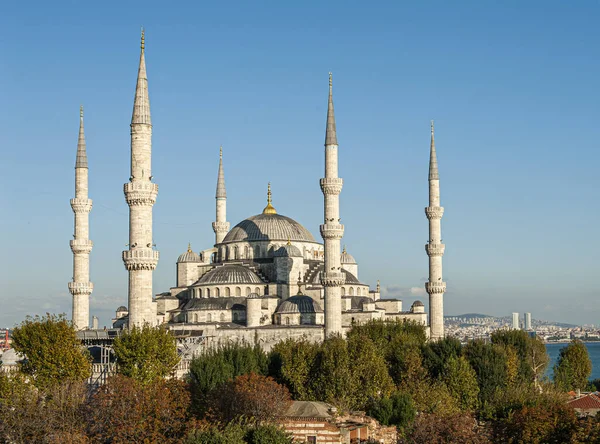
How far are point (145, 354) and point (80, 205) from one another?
15.7 metres

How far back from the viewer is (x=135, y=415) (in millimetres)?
25016

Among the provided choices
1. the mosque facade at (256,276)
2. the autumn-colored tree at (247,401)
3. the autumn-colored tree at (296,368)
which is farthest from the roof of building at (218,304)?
the autumn-colored tree at (247,401)

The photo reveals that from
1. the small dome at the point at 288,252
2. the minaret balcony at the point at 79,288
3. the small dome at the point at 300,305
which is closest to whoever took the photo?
the minaret balcony at the point at 79,288

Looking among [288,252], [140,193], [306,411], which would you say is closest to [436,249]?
[288,252]

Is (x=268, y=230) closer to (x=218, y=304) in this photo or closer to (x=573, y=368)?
(x=218, y=304)

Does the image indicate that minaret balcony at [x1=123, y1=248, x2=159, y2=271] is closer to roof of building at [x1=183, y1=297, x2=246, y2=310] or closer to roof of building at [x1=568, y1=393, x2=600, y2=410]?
roof of building at [x1=183, y1=297, x2=246, y2=310]

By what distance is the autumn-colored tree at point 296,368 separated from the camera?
35.4 meters

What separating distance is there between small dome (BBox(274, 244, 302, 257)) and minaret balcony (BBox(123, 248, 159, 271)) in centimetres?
1792

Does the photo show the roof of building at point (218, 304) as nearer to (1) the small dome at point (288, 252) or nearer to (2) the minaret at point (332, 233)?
(1) the small dome at point (288, 252)

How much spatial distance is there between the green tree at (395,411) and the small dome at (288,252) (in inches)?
944

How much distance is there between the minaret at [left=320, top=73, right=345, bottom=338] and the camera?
46.5m

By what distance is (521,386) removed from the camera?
38219mm

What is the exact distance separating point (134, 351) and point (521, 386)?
50.8 ft

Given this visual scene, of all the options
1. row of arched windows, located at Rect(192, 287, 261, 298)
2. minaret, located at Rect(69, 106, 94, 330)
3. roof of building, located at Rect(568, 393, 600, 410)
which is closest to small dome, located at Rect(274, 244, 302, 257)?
row of arched windows, located at Rect(192, 287, 261, 298)
